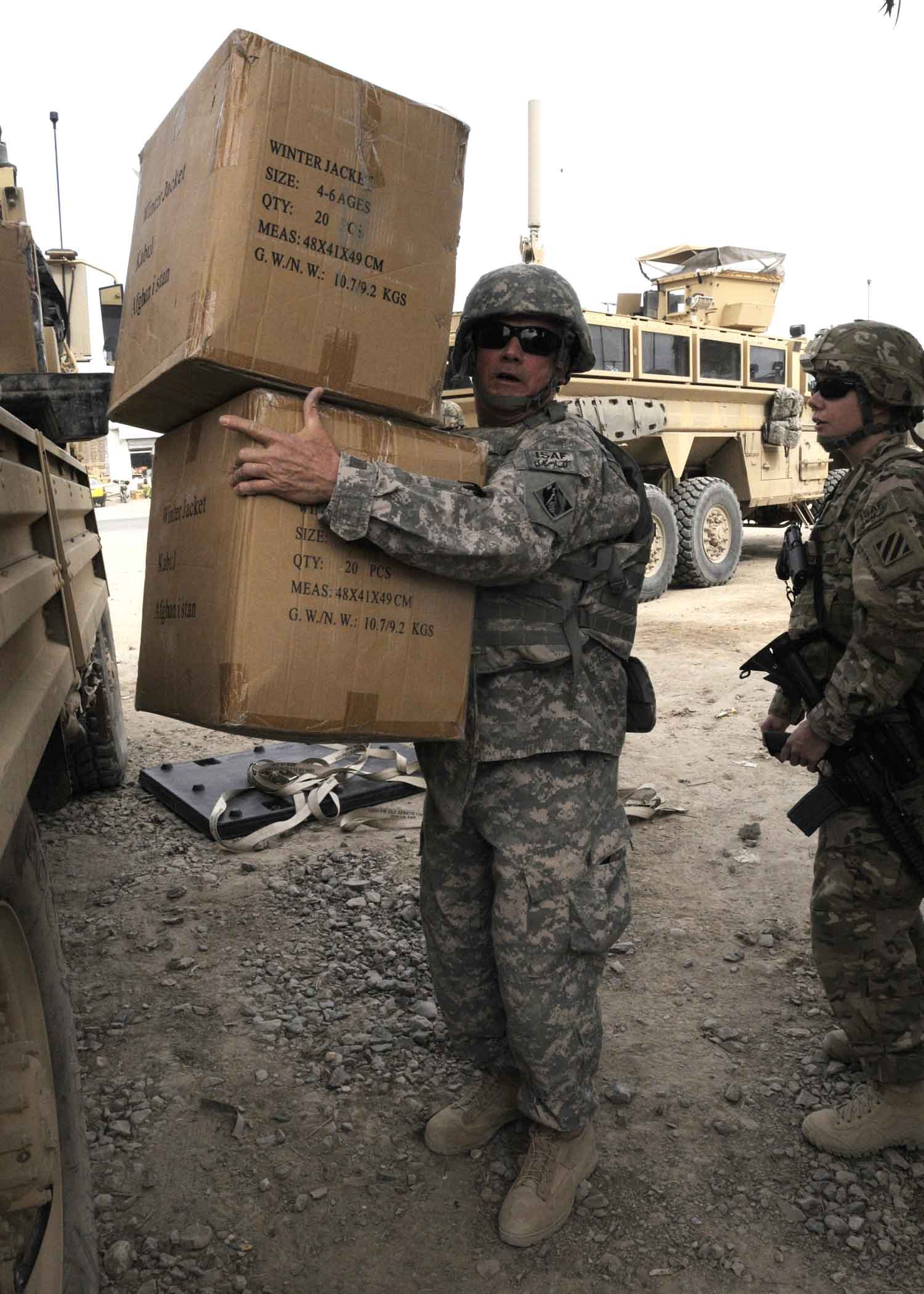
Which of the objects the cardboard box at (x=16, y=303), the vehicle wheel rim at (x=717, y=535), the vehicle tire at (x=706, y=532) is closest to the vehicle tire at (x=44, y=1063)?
the cardboard box at (x=16, y=303)

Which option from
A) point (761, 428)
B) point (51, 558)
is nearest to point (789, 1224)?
point (51, 558)

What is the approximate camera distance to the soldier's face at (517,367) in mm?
2008

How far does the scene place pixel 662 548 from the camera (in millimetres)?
9641

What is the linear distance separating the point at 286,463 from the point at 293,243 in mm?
341

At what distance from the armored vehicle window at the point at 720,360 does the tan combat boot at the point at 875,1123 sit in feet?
30.1

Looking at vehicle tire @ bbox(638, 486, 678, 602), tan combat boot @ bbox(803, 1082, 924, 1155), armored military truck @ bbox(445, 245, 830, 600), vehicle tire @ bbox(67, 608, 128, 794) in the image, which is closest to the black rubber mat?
vehicle tire @ bbox(67, 608, 128, 794)

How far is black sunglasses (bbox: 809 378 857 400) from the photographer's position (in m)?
2.19

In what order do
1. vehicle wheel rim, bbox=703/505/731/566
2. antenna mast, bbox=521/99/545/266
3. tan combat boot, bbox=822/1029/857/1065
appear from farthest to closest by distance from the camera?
vehicle wheel rim, bbox=703/505/731/566 → antenna mast, bbox=521/99/545/266 → tan combat boot, bbox=822/1029/857/1065

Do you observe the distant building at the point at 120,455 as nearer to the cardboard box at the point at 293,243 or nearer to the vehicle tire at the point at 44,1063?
the cardboard box at the point at 293,243

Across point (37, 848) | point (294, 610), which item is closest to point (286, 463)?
point (294, 610)

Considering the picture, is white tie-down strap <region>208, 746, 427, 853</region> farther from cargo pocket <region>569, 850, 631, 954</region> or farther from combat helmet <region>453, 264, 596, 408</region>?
combat helmet <region>453, 264, 596, 408</region>

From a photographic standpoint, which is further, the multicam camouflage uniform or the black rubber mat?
the black rubber mat

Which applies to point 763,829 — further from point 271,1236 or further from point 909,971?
point 271,1236

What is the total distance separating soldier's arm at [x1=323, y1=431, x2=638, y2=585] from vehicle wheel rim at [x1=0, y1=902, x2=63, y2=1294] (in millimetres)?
773
